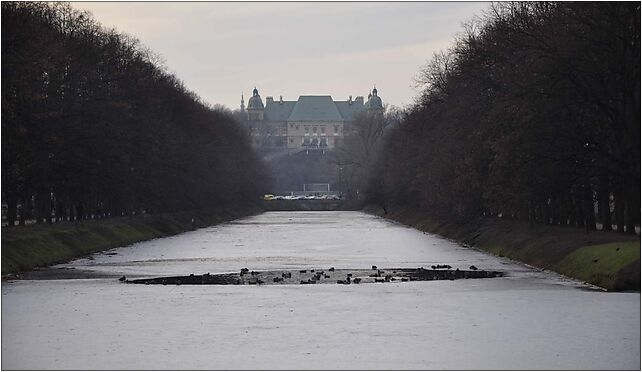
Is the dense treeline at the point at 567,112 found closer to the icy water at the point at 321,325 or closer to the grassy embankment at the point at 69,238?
the icy water at the point at 321,325

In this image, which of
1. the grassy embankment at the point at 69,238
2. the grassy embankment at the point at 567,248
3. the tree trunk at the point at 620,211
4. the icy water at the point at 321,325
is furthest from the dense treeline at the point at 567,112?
the grassy embankment at the point at 69,238

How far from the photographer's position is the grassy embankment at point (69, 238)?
6369 cm

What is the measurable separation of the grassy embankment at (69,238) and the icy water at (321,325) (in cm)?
499

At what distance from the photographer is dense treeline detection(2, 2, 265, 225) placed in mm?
65000

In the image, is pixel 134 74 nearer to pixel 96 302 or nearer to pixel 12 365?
pixel 96 302

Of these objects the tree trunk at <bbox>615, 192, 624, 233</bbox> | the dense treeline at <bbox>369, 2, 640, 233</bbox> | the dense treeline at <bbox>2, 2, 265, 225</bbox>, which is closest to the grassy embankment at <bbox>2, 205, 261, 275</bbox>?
the dense treeline at <bbox>2, 2, 265, 225</bbox>

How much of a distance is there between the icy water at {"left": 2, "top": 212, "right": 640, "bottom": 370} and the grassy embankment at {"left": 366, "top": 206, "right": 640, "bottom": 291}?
1.15 metres

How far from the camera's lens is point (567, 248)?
6188 cm

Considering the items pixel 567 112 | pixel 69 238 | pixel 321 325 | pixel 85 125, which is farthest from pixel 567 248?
pixel 85 125

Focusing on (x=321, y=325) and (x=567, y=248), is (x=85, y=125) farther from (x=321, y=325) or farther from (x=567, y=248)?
(x=321, y=325)

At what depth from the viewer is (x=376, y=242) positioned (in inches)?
3740

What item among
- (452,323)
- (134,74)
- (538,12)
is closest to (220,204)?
(134,74)

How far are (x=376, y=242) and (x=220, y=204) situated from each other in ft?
280

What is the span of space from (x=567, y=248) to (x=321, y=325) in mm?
27255
